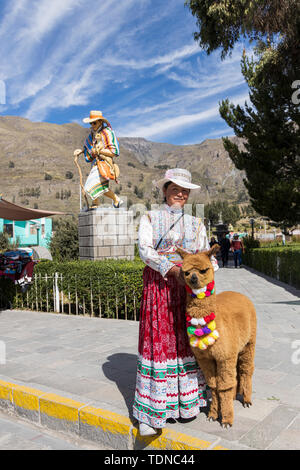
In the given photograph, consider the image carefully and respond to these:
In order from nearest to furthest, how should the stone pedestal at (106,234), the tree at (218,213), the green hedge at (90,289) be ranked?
1. the green hedge at (90,289)
2. the stone pedestal at (106,234)
3. the tree at (218,213)

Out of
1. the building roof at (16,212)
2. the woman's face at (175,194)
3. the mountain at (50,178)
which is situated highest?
the mountain at (50,178)

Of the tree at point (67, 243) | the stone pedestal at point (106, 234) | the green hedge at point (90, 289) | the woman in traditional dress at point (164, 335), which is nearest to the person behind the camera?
the woman in traditional dress at point (164, 335)

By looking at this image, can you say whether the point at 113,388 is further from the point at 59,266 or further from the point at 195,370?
the point at 59,266

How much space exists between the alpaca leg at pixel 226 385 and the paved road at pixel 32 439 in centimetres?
107

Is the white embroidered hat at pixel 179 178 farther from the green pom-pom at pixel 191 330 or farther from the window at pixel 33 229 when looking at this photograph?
the window at pixel 33 229

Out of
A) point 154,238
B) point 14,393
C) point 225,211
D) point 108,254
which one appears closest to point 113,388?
point 14,393

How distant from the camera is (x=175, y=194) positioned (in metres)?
3.02

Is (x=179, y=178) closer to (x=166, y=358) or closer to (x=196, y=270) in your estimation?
(x=196, y=270)

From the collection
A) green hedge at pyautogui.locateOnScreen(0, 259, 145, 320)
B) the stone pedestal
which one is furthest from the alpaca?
the stone pedestal

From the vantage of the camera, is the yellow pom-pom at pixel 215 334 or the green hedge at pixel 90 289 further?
the green hedge at pixel 90 289

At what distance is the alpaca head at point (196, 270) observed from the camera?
2.52 metres

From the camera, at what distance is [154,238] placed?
2922mm

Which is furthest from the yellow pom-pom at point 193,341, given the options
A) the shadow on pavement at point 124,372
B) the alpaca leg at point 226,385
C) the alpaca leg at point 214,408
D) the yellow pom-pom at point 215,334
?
the shadow on pavement at point 124,372

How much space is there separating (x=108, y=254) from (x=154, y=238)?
744cm
